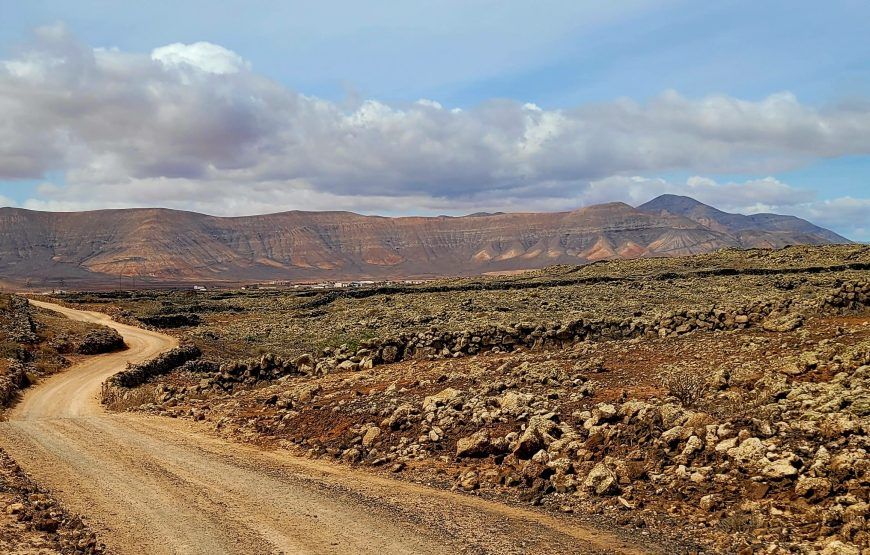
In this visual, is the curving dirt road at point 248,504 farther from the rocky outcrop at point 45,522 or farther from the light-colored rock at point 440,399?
the light-colored rock at point 440,399

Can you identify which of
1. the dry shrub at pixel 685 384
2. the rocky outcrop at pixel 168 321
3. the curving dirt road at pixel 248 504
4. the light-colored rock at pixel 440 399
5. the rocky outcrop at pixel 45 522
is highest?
the dry shrub at pixel 685 384

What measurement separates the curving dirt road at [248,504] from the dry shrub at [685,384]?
5.71 metres

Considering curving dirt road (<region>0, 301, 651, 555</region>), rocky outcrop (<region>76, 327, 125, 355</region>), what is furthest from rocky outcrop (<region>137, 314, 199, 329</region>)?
curving dirt road (<region>0, 301, 651, 555</region>)

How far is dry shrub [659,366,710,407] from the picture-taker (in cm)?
1636

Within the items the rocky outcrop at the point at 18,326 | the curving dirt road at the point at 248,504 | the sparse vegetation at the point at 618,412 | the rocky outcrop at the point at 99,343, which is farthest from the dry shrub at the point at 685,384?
the rocky outcrop at the point at 18,326

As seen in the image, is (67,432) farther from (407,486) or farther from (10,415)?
(407,486)

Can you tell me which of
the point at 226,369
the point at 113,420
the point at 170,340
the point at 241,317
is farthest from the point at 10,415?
the point at 241,317

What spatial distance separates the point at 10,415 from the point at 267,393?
9.23 meters

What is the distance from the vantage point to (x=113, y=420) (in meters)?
22.7

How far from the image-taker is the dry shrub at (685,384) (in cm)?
1636

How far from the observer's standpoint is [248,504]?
13.2 metres

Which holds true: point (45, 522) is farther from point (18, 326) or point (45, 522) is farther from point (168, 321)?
point (168, 321)

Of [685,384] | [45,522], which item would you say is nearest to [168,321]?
[45,522]

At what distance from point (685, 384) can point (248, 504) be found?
10.6 metres
